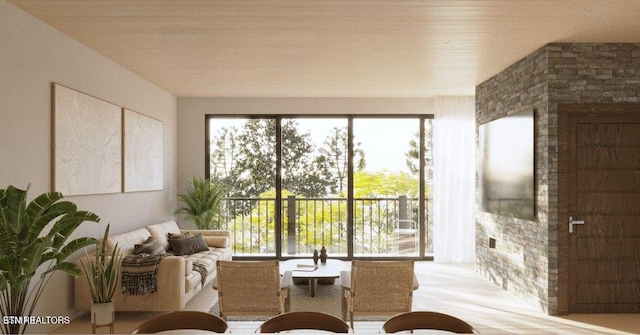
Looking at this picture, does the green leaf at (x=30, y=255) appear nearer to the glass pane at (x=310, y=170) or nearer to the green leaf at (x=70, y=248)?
the green leaf at (x=70, y=248)

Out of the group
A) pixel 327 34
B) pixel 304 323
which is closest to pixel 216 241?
pixel 327 34

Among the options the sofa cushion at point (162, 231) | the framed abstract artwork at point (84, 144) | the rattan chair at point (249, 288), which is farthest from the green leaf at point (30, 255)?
the sofa cushion at point (162, 231)

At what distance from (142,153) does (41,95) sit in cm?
231

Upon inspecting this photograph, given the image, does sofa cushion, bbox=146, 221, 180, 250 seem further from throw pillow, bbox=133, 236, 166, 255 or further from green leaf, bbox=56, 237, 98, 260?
green leaf, bbox=56, 237, 98, 260

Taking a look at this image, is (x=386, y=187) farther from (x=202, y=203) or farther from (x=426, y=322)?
(x=426, y=322)

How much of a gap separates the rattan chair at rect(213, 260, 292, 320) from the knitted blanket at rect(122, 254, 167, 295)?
3.63ft

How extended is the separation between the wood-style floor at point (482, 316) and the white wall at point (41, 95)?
44.4 inches

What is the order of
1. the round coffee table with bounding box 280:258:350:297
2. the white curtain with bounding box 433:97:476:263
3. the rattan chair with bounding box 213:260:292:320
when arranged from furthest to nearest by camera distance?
the white curtain with bounding box 433:97:476:263, the round coffee table with bounding box 280:258:350:297, the rattan chair with bounding box 213:260:292:320

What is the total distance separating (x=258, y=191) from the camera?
26.6 feet

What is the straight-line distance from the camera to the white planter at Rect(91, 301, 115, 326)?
12.9 ft

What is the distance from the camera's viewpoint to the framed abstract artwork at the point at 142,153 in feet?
19.4

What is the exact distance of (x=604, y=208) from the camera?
16.1 ft

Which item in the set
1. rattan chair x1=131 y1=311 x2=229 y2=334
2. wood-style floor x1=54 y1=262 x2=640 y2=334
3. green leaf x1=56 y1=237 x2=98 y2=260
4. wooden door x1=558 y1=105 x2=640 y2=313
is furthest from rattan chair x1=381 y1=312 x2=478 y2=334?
wooden door x1=558 y1=105 x2=640 y2=313

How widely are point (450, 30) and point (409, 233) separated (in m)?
4.66
